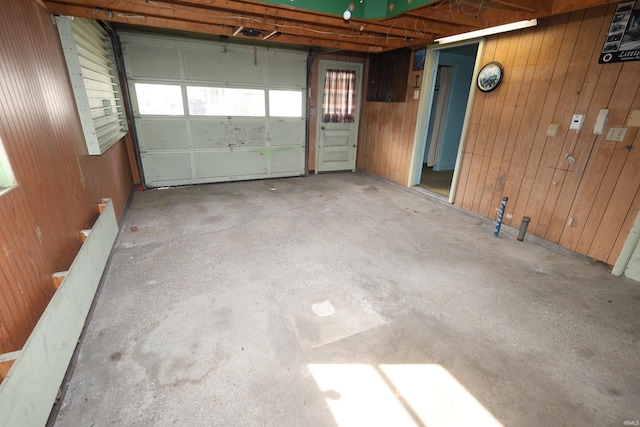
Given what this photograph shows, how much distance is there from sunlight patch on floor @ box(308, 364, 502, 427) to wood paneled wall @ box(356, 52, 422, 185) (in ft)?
13.5

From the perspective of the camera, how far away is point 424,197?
5004 millimetres

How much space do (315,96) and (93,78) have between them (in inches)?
149

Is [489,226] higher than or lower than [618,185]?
lower

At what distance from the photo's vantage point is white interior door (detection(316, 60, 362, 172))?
19.4ft

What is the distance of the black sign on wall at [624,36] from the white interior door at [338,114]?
4114 millimetres

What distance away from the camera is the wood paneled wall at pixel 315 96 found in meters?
5.72

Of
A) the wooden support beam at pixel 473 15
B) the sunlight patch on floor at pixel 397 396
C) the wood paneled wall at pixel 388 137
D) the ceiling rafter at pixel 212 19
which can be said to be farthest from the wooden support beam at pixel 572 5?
the sunlight patch on floor at pixel 397 396

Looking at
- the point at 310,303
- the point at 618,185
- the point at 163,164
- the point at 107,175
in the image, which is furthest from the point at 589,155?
the point at 163,164

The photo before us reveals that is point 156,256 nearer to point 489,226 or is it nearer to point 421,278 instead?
point 421,278

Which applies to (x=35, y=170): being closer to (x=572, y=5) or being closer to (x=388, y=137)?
(x=572, y=5)

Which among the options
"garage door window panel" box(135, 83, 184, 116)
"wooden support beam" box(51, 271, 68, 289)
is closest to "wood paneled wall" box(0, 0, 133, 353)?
"wooden support beam" box(51, 271, 68, 289)

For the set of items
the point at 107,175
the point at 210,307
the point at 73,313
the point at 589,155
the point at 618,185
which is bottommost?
the point at 210,307

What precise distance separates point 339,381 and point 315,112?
17.5 feet

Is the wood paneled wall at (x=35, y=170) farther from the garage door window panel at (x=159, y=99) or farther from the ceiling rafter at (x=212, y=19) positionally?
the garage door window panel at (x=159, y=99)
